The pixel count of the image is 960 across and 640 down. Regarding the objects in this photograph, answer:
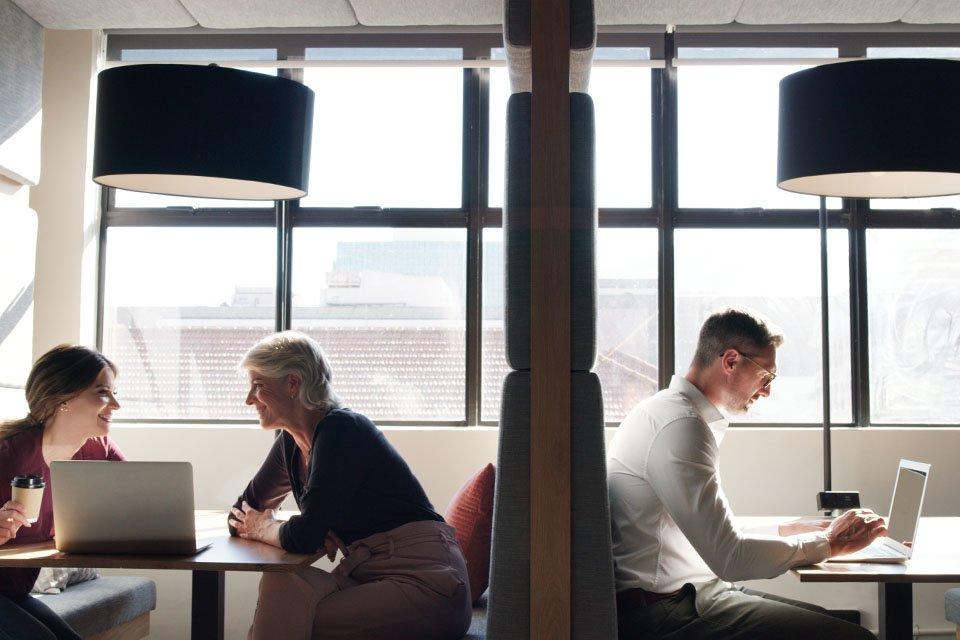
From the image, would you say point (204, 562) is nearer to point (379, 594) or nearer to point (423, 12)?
point (379, 594)

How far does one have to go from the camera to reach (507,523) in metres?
1.86

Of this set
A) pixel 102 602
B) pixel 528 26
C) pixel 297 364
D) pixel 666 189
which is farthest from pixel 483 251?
pixel 528 26

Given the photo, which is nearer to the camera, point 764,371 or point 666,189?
point 764,371

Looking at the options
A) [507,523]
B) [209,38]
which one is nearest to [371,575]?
[507,523]

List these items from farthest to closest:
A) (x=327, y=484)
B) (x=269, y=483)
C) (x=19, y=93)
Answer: (x=19, y=93)
(x=269, y=483)
(x=327, y=484)

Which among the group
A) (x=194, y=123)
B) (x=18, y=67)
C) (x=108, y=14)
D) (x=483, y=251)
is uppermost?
(x=108, y=14)

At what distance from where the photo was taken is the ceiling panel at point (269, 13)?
153 inches

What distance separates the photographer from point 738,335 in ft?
7.83

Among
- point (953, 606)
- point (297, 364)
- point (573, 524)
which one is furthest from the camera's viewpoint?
point (953, 606)

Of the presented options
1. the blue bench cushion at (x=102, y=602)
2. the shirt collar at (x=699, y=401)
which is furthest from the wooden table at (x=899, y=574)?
the blue bench cushion at (x=102, y=602)

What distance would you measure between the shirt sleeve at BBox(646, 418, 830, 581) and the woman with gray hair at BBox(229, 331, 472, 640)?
626 millimetres

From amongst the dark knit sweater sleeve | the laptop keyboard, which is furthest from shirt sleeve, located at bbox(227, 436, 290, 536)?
the laptop keyboard

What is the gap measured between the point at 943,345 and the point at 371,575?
2984 mm

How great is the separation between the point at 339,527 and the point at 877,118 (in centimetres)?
180
